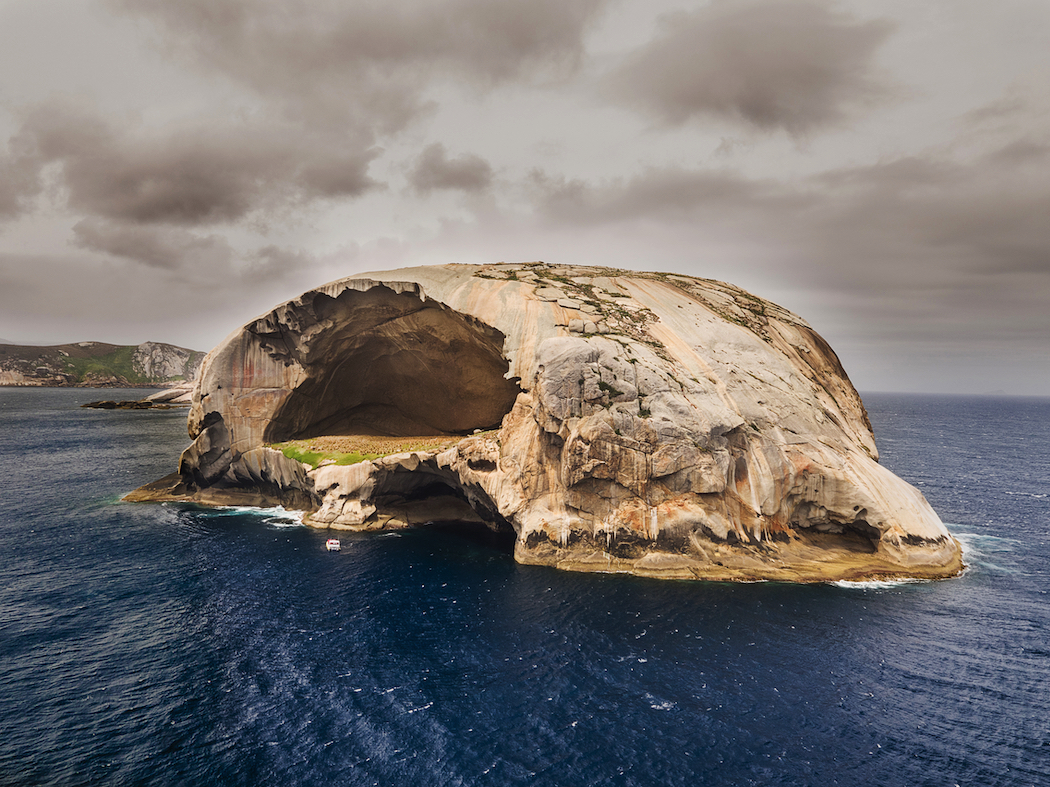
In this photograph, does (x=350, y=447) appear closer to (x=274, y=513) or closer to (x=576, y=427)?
(x=274, y=513)

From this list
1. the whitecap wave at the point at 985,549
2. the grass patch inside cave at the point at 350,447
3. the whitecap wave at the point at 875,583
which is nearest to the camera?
the whitecap wave at the point at 875,583

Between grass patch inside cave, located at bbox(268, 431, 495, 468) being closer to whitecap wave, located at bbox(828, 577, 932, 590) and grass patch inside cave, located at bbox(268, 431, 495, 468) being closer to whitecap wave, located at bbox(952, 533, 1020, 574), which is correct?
whitecap wave, located at bbox(828, 577, 932, 590)

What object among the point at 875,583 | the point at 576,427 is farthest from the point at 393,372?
the point at 875,583

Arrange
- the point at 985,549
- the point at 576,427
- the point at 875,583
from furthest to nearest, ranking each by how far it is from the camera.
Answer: the point at 985,549
the point at 576,427
the point at 875,583

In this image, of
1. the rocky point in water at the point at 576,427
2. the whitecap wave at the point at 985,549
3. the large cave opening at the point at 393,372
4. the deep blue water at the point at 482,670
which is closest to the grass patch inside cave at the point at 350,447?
the rocky point in water at the point at 576,427

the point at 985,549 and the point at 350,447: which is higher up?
the point at 350,447

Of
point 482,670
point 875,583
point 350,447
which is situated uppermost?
point 350,447

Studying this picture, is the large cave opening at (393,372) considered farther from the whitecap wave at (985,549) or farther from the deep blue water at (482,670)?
the whitecap wave at (985,549)
